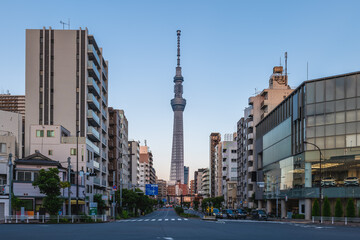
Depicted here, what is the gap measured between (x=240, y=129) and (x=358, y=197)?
7884cm

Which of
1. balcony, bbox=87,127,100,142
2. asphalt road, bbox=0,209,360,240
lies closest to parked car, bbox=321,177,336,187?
asphalt road, bbox=0,209,360,240

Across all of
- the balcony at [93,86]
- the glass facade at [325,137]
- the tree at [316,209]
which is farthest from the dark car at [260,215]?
the balcony at [93,86]

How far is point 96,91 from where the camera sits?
85562mm

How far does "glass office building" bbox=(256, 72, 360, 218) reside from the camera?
63906 mm

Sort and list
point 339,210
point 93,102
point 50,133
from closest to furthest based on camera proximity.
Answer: point 339,210, point 50,133, point 93,102

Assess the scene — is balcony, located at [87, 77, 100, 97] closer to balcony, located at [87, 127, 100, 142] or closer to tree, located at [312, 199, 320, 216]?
balcony, located at [87, 127, 100, 142]

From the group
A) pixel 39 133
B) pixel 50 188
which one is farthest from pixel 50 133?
pixel 50 188

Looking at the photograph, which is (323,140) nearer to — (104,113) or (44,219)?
(44,219)

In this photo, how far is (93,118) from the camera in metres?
81.4

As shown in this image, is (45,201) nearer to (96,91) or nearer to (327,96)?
(96,91)

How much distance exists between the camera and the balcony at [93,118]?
8044 cm

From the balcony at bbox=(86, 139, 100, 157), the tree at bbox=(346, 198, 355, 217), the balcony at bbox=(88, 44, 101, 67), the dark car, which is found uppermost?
Result: the balcony at bbox=(88, 44, 101, 67)

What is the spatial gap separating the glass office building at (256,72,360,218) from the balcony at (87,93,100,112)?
34.2 m

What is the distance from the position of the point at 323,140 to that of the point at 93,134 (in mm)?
39010
